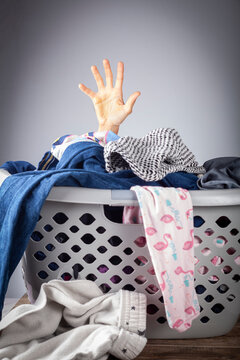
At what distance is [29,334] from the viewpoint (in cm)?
61

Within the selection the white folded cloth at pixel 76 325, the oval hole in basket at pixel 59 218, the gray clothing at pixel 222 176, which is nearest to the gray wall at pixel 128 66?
the gray clothing at pixel 222 176

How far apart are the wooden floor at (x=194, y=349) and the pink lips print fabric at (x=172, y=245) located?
52mm

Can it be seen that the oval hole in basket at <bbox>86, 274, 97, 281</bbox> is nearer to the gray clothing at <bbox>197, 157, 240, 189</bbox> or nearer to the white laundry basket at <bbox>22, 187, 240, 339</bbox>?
the white laundry basket at <bbox>22, 187, 240, 339</bbox>

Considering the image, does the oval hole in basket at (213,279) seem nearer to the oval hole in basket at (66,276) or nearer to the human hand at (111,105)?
the oval hole in basket at (66,276)

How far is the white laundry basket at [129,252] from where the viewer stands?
650mm

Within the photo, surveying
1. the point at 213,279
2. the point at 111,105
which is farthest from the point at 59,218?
the point at 111,105

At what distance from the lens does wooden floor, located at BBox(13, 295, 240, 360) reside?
639 mm

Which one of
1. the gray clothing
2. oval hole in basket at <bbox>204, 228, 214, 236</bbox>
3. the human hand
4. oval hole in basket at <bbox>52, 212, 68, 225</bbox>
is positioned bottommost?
oval hole in basket at <bbox>204, 228, 214, 236</bbox>

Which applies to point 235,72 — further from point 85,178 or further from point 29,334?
point 29,334

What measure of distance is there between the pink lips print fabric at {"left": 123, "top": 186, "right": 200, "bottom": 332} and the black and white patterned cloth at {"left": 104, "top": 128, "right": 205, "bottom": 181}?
94mm

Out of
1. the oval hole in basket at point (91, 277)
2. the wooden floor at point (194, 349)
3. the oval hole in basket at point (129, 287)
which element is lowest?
the wooden floor at point (194, 349)

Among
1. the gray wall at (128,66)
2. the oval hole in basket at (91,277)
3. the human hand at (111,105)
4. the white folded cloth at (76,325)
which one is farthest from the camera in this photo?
the gray wall at (128,66)

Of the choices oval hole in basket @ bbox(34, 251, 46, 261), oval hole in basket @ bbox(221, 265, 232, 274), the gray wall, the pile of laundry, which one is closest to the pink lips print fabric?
the pile of laundry

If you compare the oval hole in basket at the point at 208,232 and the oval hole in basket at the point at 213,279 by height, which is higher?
the oval hole in basket at the point at 208,232
